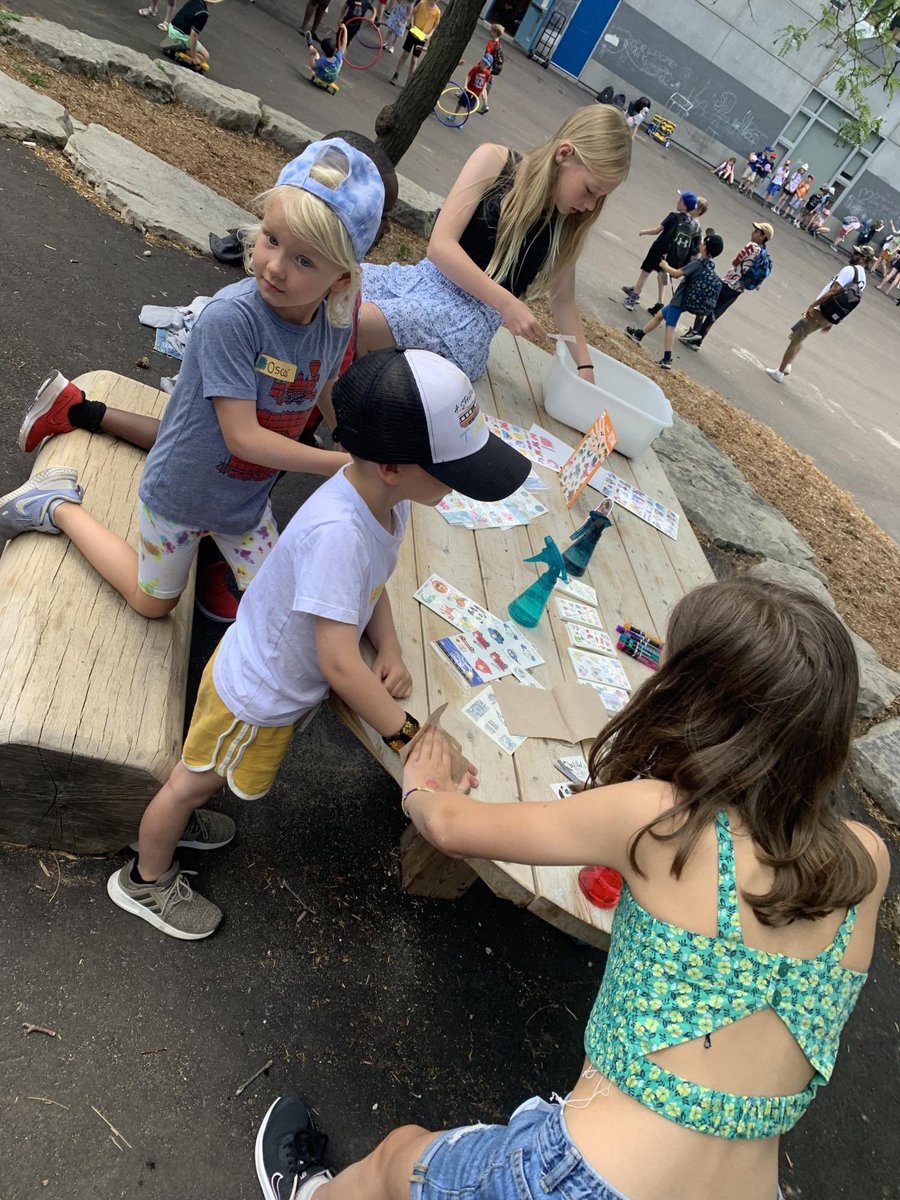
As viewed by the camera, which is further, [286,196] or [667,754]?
[286,196]

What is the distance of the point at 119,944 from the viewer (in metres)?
2.05

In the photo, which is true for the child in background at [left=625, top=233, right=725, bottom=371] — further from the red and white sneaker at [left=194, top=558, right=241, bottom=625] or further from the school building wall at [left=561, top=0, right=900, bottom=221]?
the school building wall at [left=561, top=0, right=900, bottom=221]

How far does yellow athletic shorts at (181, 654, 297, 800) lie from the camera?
1866 millimetres

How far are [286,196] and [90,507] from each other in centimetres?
117

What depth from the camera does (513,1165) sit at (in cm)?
129

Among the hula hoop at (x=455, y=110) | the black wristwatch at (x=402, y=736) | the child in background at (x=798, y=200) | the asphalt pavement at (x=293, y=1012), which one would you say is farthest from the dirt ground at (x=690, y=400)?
the child in background at (x=798, y=200)

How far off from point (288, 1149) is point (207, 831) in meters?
0.83

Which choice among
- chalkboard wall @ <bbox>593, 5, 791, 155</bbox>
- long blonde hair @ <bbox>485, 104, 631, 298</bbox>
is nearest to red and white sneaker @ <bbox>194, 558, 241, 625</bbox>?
long blonde hair @ <bbox>485, 104, 631, 298</bbox>

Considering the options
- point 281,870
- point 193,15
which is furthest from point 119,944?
point 193,15

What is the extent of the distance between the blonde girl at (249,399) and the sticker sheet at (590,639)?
84 centimetres

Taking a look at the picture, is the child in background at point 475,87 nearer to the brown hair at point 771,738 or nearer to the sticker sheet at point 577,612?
the sticker sheet at point 577,612

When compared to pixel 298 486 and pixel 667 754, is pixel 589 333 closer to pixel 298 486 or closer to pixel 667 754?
pixel 298 486

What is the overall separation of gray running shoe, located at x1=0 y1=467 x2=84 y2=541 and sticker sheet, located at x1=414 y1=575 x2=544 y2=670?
3.50 ft

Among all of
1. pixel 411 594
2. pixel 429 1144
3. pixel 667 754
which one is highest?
pixel 667 754
